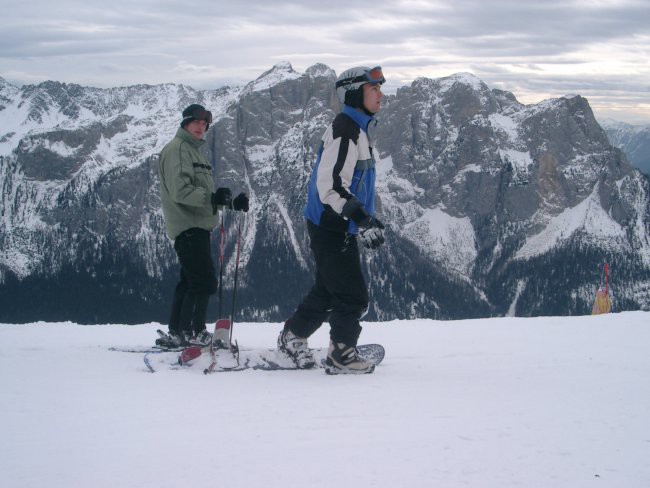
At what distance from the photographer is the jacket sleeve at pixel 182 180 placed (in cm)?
668

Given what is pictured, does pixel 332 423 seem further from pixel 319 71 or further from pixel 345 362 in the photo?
pixel 319 71

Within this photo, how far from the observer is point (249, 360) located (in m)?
6.21

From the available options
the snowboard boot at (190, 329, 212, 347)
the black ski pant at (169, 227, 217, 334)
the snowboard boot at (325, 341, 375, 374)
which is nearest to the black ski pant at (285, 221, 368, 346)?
the snowboard boot at (325, 341, 375, 374)

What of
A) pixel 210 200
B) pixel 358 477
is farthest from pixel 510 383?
pixel 210 200

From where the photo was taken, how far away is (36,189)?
193 m

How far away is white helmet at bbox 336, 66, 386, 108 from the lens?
19.4ft

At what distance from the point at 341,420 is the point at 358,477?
91cm

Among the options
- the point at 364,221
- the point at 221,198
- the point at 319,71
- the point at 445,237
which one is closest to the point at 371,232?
the point at 364,221

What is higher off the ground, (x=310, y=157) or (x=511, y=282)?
(x=310, y=157)

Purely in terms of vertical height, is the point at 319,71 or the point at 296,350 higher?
the point at 319,71

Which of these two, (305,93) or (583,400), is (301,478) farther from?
(305,93)

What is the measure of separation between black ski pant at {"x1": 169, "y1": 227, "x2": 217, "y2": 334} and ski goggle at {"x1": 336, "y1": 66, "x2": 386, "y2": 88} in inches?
90.9

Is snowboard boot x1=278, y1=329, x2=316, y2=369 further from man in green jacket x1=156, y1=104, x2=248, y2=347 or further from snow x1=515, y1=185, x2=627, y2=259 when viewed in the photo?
snow x1=515, y1=185, x2=627, y2=259

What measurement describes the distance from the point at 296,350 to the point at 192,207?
1.97 meters
